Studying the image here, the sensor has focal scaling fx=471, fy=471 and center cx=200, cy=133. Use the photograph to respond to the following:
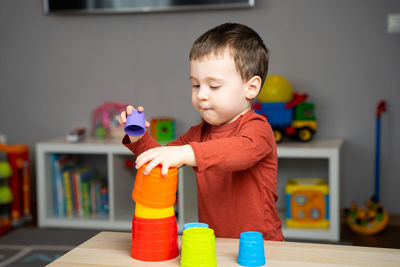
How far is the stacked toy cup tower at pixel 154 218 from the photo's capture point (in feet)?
2.51

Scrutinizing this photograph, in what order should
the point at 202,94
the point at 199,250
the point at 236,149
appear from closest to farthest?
the point at 199,250
the point at 236,149
the point at 202,94

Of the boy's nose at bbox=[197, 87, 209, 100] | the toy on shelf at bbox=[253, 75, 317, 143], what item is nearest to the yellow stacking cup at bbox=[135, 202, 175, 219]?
the boy's nose at bbox=[197, 87, 209, 100]

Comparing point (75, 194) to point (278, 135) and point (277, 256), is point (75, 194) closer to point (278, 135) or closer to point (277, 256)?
point (278, 135)

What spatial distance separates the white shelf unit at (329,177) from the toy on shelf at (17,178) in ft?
4.88

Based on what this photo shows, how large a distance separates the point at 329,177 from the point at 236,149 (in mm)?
1615

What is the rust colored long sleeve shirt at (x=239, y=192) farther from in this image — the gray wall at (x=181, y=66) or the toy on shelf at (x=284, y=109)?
the gray wall at (x=181, y=66)

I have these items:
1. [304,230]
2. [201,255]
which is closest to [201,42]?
[201,255]

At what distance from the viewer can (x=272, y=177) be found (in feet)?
3.47

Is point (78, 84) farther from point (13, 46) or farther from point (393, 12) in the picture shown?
point (393, 12)

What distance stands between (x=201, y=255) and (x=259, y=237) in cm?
10

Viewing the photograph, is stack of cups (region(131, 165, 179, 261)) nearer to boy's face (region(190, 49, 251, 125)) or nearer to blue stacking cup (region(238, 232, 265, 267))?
blue stacking cup (region(238, 232, 265, 267))

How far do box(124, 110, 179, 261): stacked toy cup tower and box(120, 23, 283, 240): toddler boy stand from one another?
163 millimetres

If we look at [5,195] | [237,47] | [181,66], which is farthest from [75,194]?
[237,47]

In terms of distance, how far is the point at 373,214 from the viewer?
2.48 meters
